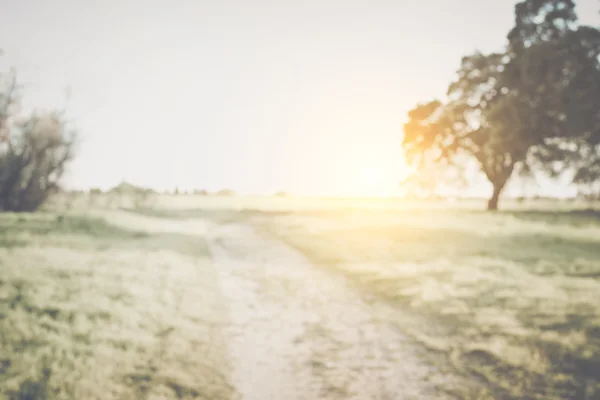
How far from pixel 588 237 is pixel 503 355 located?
57.0 feet

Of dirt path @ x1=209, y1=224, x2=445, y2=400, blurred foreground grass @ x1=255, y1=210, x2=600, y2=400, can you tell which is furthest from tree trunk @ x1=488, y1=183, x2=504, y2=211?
dirt path @ x1=209, y1=224, x2=445, y2=400

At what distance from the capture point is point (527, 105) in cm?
2398

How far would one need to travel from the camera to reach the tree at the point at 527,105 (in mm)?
22156

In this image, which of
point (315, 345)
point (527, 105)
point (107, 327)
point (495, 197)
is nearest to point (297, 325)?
point (315, 345)

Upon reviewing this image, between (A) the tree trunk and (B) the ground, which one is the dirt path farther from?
(A) the tree trunk

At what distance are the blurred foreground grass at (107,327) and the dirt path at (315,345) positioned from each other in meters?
0.49

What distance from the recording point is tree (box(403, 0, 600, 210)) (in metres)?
22.2

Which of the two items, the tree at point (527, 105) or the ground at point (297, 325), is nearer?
the ground at point (297, 325)

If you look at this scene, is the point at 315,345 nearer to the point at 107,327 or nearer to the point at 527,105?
the point at 107,327

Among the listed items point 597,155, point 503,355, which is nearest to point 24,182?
point 503,355

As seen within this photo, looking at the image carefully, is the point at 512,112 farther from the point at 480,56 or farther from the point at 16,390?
the point at 16,390

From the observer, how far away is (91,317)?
737 cm

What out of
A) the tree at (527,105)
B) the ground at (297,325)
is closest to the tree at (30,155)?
the ground at (297,325)

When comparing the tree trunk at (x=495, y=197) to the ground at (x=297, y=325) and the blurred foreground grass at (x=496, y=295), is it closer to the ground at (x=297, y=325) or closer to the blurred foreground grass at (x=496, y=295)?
the blurred foreground grass at (x=496, y=295)
